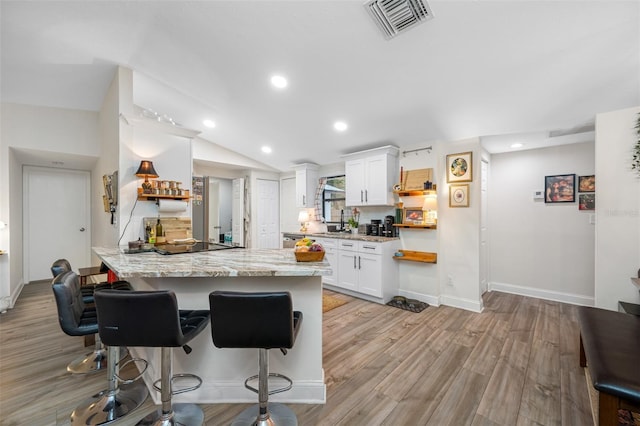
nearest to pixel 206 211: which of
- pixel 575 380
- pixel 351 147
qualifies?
pixel 351 147

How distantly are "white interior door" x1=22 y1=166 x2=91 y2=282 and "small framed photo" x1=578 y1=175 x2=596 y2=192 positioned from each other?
8486mm

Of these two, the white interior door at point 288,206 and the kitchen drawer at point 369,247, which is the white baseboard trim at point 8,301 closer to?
the white interior door at point 288,206

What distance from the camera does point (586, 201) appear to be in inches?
148

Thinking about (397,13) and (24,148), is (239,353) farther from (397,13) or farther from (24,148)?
(24,148)

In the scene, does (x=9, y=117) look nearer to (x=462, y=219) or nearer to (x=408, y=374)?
(x=408, y=374)

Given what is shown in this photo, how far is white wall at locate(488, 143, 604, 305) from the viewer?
381 centimetres

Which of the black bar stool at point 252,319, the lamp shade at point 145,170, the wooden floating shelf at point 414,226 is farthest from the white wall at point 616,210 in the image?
the lamp shade at point 145,170

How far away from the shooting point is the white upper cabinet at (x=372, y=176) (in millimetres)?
4176

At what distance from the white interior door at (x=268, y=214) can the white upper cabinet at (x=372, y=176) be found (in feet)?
8.63

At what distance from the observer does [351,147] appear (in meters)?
4.57

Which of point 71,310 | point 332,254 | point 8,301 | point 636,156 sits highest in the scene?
point 636,156

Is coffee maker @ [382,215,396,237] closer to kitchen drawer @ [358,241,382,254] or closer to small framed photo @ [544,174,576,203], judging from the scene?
kitchen drawer @ [358,241,382,254]

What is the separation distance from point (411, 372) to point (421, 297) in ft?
6.33

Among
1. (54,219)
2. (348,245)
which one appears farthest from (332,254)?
(54,219)
